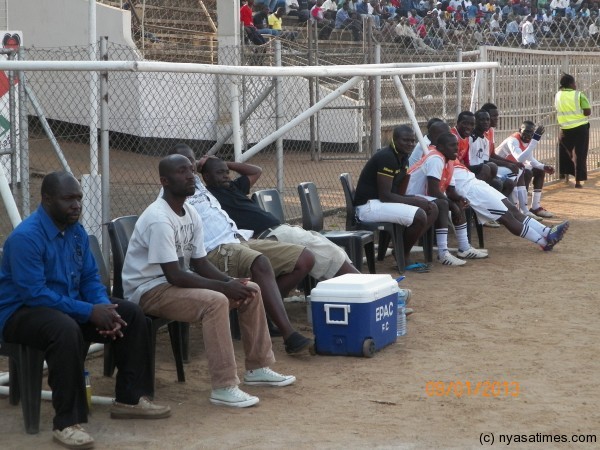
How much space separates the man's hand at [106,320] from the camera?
532 cm

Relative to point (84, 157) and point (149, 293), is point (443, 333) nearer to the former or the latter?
point (149, 293)

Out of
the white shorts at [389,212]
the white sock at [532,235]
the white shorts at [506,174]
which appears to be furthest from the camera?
the white shorts at [506,174]

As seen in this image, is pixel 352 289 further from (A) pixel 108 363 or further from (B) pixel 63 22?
(B) pixel 63 22

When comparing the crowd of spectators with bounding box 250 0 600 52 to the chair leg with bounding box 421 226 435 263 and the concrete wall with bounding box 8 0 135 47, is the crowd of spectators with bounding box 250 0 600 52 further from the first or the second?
the chair leg with bounding box 421 226 435 263

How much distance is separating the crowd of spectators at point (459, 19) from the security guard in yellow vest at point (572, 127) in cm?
678

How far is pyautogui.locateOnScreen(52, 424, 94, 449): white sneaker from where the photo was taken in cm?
505

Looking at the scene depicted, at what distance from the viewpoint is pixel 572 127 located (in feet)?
52.7

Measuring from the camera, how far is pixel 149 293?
6012mm

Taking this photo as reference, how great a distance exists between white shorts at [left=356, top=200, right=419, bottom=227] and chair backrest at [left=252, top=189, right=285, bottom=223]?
1.26 metres

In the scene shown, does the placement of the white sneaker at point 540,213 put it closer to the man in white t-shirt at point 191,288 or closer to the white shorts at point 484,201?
the white shorts at point 484,201

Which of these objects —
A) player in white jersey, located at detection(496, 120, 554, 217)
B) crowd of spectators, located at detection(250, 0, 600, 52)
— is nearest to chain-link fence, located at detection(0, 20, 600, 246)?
player in white jersey, located at detection(496, 120, 554, 217)

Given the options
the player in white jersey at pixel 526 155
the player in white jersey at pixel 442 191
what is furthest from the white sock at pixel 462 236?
the player in white jersey at pixel 526 155

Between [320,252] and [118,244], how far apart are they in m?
1.64

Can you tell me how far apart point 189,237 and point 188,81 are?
1160cm
